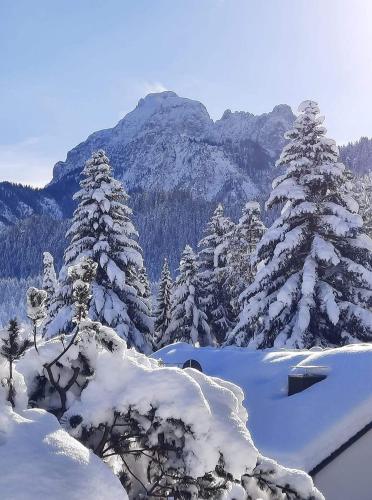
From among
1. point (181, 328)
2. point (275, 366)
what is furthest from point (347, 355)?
point (181, 328)

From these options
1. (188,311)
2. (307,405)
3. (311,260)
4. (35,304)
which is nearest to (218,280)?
(188,311)

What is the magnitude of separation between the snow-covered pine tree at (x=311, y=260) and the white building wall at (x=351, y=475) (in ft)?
29.9

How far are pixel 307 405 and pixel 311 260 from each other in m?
10.1

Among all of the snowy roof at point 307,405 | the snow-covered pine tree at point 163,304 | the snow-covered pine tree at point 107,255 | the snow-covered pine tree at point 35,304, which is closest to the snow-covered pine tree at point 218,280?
the snow-covered pine tree at point 163,304

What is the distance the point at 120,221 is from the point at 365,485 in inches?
741

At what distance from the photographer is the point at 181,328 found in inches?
1465

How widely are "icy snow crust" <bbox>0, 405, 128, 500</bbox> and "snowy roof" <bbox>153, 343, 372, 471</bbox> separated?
6356mm

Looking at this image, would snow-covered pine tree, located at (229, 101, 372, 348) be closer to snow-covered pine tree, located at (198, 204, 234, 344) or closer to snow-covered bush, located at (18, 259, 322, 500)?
snow-covered bush, located at (18, 259, 322, 500)

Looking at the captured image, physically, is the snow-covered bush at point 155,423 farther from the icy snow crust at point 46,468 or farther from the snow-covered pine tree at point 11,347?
the icy snow crust at point 46,468

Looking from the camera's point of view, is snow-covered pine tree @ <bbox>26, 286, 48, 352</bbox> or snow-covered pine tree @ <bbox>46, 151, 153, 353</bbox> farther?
snow-covered pine tree @ <bbox>46, 151, 153, 353</bbox>

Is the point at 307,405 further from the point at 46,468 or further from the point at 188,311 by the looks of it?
the point at 188,311

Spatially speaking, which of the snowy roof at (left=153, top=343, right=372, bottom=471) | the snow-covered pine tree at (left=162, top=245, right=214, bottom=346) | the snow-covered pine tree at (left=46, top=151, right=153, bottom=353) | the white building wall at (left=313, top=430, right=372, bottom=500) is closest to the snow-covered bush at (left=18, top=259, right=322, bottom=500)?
the snowy roof at (left=153, top=343, right=372, bottom=471)

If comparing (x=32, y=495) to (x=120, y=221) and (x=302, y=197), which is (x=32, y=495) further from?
(x=120, y=221)

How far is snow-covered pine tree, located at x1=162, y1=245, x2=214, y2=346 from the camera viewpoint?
121ft
